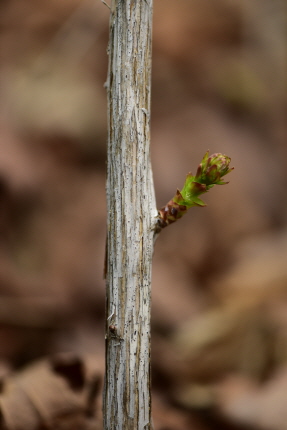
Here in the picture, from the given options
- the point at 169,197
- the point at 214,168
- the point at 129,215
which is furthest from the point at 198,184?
the point at 169,197

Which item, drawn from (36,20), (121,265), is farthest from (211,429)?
(36,20)

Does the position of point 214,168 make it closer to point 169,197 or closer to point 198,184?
point 198,184

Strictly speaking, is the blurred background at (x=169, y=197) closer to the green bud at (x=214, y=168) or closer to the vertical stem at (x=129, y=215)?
the vertical stem at (x=129, y=215)

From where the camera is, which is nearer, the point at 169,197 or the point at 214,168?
the point at 214,168

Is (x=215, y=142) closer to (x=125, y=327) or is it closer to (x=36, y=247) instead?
(x=36, y=247)

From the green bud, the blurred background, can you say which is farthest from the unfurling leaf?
the blurred background

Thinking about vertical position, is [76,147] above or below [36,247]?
above
